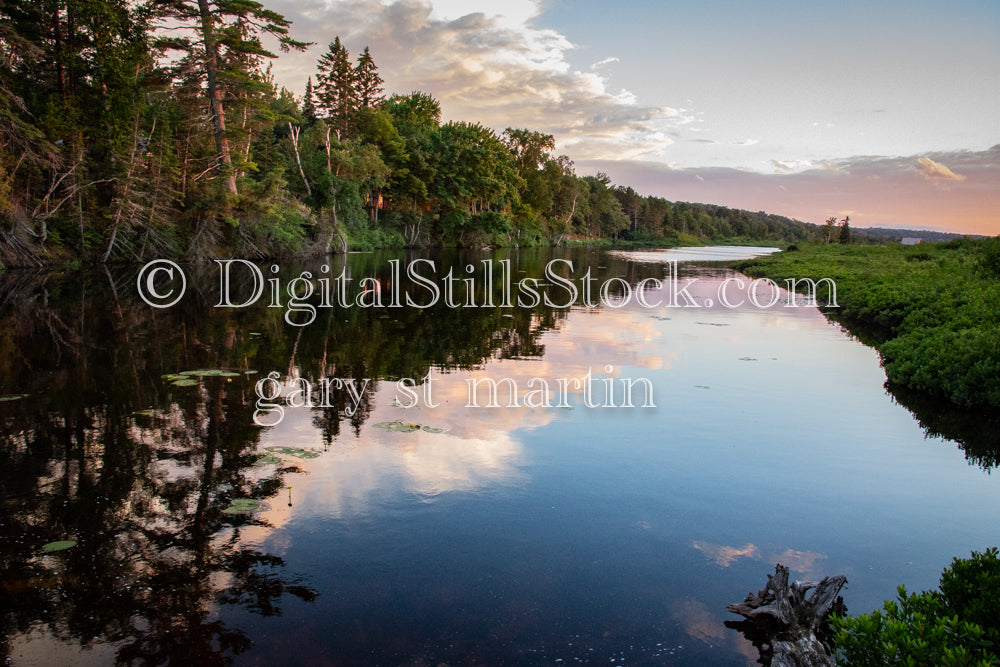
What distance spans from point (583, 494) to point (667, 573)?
1597 mm

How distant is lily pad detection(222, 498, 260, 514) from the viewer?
19.7ft

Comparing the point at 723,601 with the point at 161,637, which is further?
the point at 723,601

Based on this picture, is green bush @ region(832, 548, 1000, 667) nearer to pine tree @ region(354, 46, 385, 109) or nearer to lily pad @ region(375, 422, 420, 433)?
lily pad @ region(375, 422, 420, 433)

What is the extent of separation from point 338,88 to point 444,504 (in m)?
67.0

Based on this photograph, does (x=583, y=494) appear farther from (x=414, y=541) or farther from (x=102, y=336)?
(x=102, y=336)

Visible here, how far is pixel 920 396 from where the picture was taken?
1167 centimetres

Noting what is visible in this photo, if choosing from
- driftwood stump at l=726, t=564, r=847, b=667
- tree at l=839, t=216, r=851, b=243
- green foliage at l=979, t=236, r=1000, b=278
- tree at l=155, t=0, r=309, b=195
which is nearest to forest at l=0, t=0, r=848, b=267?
tree at l=155, t=0, r=309, b=195

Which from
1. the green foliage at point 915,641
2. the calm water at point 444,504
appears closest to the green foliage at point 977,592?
the green foliage at point 915,641

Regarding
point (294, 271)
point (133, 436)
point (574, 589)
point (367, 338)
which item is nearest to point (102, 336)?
point (367, 338)

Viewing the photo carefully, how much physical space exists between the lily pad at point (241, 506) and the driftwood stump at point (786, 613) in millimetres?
4429

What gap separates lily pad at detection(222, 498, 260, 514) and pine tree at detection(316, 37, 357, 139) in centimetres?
6265

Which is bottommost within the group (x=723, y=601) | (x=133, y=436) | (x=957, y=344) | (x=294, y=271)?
(x=723, y=601)

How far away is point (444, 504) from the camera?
21.1ft

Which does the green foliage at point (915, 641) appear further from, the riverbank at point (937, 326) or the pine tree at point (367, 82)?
the pine tree at point (367, 82)
